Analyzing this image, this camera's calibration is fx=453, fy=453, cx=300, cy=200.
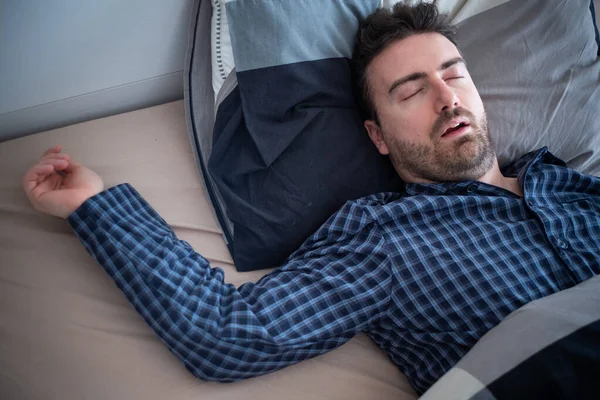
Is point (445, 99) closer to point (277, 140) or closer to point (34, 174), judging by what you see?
point (277, 140)

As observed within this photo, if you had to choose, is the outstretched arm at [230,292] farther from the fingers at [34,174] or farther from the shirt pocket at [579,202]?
the shirt pocket at [579,202]

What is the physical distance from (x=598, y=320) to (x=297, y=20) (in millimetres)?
776

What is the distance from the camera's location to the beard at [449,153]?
0.97m

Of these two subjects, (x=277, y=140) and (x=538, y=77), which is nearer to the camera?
(x=277, y=140)

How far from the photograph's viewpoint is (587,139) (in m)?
1.16

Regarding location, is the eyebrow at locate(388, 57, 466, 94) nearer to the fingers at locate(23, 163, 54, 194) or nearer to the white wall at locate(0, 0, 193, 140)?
the white wall at locate(0, 0, 193, 140)

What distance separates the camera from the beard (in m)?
0.97

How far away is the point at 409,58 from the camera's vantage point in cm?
103

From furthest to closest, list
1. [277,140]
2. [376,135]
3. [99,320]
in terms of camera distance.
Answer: [376,135] < [277,140] < [99,320]

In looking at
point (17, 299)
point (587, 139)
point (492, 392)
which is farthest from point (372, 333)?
point (587, 139)

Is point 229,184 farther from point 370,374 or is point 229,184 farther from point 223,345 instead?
point 370,374

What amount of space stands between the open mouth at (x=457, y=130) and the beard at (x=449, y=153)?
0.03 feet

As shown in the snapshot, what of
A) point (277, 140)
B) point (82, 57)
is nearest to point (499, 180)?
point (277, 140)

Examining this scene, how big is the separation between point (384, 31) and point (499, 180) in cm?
44
